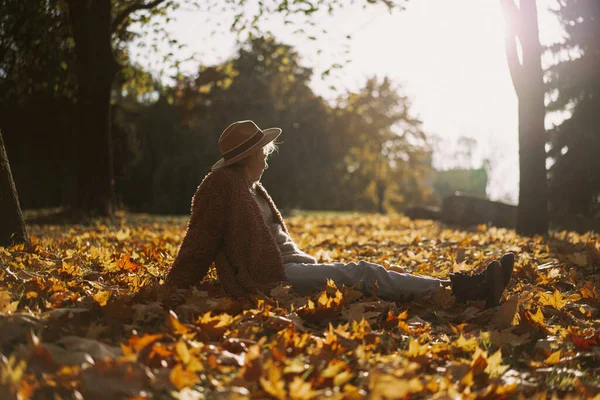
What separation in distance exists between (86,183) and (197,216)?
27.5 feet

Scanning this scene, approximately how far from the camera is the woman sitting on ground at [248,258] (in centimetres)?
375

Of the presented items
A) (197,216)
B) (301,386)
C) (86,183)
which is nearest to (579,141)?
(86,183)

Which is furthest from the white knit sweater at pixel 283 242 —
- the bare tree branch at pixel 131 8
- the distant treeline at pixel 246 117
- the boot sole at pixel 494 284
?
the bare tree branch at pixel 131 8

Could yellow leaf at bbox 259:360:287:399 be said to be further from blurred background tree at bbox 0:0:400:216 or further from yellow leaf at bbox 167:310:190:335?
blurred background tree at bbox 0:0:400:216

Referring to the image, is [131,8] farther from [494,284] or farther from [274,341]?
[274,341]

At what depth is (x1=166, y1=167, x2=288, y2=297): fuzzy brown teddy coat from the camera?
3.79 metres

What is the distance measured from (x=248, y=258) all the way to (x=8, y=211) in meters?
2.68

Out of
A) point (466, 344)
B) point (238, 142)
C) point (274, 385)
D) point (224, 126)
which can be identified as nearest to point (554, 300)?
point (466, 344)

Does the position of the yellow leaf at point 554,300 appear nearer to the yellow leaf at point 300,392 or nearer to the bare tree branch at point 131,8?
the yellow leaf at point 300,392

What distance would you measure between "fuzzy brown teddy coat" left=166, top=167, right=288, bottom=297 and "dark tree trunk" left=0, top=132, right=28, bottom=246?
2.20 m

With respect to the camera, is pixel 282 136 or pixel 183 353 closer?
pixel 183 353

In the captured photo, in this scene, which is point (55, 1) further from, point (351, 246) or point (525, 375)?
point (525, 375)

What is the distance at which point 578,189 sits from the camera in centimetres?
1836

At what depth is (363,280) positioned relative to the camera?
12.9ft
